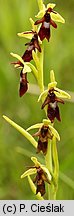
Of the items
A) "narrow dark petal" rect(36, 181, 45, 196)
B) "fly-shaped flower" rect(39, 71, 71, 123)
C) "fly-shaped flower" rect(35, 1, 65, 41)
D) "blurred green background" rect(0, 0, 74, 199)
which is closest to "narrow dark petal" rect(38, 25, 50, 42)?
"fly-shaped flower" rect(35, 1, 65, 41)

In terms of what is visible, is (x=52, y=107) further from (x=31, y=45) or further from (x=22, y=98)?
(x=22, y=98)

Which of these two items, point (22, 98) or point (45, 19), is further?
point (22, 98)

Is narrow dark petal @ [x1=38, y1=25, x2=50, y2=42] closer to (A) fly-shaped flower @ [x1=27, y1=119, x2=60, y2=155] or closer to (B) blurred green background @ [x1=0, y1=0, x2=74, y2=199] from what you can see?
(A) fly-shaped flower @ [x1=27, y1=119, x2=60, y2=155]

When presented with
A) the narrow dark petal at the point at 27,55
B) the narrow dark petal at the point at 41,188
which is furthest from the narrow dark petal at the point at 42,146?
the narrow dark petal at the point at 27,55

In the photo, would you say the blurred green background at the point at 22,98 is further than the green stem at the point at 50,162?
Yes

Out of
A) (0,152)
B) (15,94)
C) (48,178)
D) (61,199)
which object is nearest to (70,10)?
(15,94)

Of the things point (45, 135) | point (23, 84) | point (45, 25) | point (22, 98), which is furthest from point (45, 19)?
point (22, 98)

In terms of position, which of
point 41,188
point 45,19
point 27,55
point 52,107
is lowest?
point 41,188

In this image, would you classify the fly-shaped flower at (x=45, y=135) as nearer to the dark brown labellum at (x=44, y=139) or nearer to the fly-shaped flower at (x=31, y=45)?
the dark brown labellum at (x=44, y=139)
